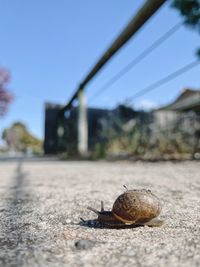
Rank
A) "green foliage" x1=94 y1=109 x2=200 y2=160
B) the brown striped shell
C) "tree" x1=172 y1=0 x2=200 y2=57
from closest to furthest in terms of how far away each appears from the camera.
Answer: the brown striped shell
"tree" x1=172 y1=0 x2=200 y2=57
"green foliage" x1=94 y1=109 x2=200 y2=160

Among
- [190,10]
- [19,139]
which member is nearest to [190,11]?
[190,10]

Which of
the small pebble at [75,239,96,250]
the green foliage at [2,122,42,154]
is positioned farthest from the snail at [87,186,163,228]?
the green foliage at [2,122,42,154]

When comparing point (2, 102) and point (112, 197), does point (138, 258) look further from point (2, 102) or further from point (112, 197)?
point (2, 102)

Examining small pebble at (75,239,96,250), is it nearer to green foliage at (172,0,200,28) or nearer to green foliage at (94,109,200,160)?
green foliage at (172,0,200,28)

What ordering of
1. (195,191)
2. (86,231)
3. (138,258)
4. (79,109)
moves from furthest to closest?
(79,109)
(195,191)
(86,231)
(138,258)

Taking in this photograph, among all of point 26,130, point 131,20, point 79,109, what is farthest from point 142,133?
point 26,130

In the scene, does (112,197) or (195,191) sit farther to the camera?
(195,191)

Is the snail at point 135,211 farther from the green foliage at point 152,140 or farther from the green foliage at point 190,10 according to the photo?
the green foliage at point 152,140
